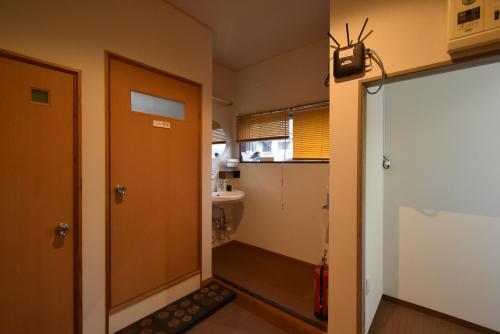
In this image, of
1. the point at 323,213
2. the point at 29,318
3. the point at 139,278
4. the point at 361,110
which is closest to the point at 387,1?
the point at 361,110

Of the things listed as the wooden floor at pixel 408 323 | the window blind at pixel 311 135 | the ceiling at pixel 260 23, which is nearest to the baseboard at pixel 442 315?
the wooden floor at pixel 408 323

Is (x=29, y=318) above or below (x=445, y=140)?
below

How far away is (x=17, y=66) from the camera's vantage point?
130cm

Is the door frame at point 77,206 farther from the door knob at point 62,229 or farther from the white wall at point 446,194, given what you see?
the white wall at point 446,194

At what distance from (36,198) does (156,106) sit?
3.62ft

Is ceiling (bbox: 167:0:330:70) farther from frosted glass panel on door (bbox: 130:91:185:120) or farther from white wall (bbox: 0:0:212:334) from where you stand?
frosted glass panel on door (bbox: 130:91:185:120)

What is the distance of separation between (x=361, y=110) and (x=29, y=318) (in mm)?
2511

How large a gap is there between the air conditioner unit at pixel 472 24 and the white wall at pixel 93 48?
6.71 feet

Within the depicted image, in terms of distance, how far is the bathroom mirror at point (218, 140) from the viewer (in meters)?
3.35

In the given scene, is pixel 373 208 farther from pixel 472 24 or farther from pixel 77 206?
pixel 77 206

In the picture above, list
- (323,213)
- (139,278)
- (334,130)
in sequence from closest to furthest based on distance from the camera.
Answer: (334,130) < (139,278) < (323,213)

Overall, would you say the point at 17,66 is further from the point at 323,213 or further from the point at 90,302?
the point at 323,213

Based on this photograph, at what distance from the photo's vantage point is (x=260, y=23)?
2344 millimetres

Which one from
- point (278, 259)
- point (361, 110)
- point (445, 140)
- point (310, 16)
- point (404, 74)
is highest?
point (310, 16)
